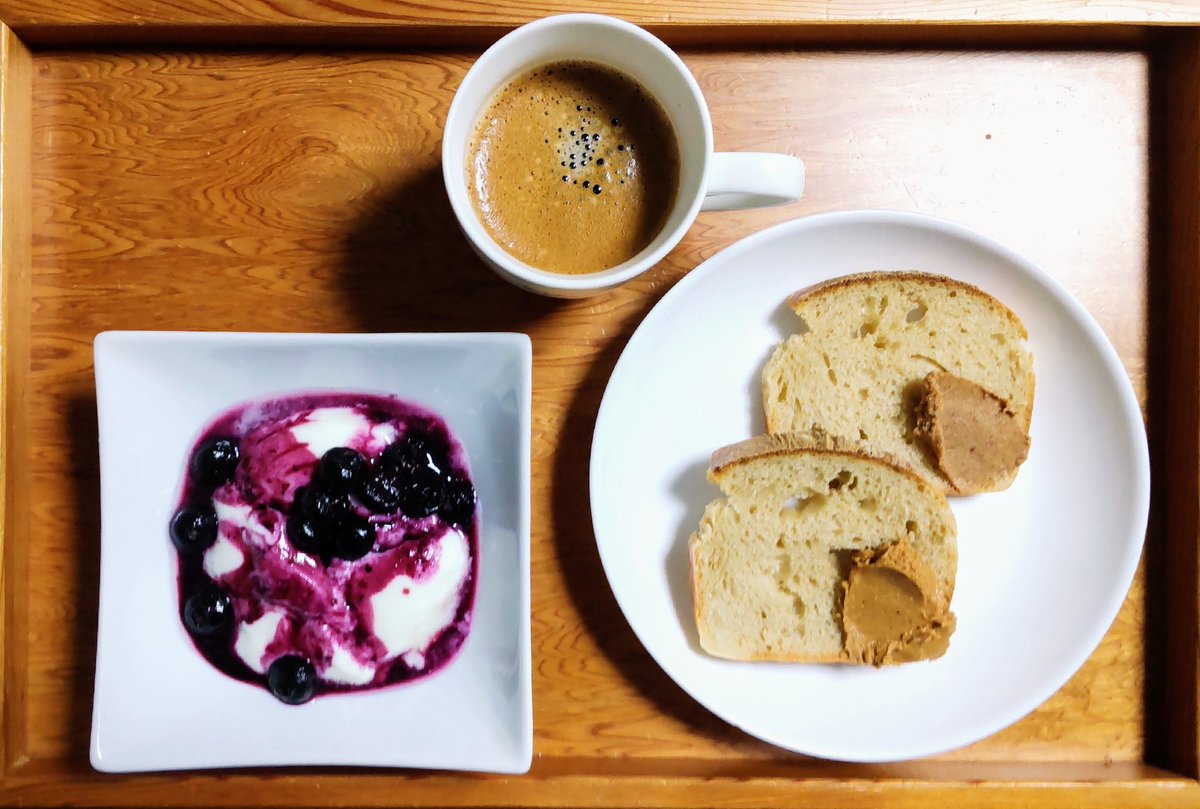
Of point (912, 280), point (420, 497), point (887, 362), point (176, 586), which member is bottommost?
point (176, 586)

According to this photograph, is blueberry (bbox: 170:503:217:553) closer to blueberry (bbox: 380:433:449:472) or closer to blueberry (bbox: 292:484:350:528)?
blueberry (bbox: 292:484:350:528)

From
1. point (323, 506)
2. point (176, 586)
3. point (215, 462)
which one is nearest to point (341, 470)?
point (323, 506)

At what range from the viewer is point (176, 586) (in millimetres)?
1169

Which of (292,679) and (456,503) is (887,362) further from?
(292,679)

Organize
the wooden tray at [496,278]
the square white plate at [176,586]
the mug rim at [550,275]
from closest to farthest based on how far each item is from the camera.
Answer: the mug rim at [550,275]
the square white plate at [176,586]
the wooden tray at [496,278]

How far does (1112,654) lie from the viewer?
1261 mm

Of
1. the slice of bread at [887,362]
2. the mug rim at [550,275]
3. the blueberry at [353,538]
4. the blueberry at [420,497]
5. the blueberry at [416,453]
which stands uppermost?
the mug rim at [550,275]

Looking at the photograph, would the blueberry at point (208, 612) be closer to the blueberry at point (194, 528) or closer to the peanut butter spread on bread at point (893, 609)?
the blueberry at point (194, 528)

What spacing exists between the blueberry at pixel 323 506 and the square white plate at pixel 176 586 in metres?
0.14

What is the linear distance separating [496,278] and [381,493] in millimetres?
326

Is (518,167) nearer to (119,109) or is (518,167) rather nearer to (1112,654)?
(119,109)

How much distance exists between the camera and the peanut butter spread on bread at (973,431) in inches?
46.4

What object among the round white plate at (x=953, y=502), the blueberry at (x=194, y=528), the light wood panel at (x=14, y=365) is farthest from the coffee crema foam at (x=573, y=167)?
the light wood panel at (x=14, y=365)

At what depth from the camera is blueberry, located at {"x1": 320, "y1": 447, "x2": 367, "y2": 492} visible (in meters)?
1.12
